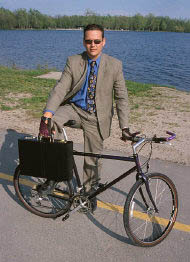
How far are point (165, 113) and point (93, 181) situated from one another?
5011 mm

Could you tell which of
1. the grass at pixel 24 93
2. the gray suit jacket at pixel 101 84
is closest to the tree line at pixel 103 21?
the grass at pixel 24 93

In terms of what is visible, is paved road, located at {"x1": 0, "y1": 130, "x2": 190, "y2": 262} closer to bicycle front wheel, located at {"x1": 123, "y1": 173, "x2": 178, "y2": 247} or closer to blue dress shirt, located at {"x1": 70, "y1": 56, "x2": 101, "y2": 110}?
bicycle front wheel, located at {"x1": 123, "y1": 173, "x2": 178, "y2": 247}

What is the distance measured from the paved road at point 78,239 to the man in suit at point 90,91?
3.50 ft

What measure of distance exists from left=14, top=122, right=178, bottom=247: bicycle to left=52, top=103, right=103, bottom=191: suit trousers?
0.56 feet

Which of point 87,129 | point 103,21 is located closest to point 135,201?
point 87,129

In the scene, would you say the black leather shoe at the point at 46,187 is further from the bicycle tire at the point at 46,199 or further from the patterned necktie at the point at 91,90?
the patterned necktie at the point at 91,90

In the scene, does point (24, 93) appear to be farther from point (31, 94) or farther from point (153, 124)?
point (153, 124)

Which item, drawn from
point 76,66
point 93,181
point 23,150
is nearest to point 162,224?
point 93,181

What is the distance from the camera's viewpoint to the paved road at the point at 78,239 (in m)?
2.93

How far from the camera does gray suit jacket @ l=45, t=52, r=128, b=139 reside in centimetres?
318

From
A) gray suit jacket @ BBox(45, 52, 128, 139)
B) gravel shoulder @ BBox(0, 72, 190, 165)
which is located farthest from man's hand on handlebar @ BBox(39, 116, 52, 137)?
gravel shoulder @ BBox(0, 72, 190, 165)

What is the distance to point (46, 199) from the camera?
357 cm

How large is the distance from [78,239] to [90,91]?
64.0 inches

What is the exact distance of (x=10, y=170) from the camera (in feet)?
15.3
